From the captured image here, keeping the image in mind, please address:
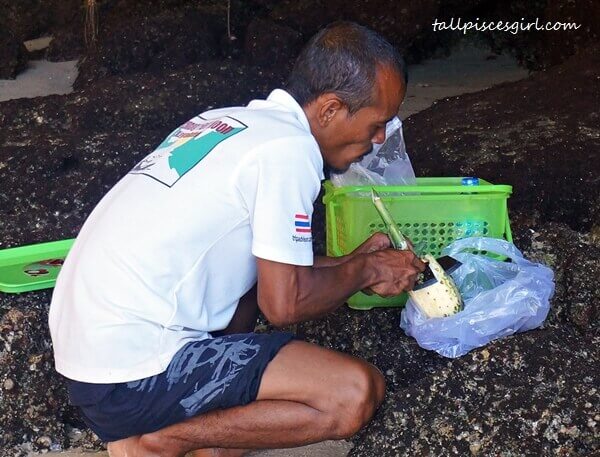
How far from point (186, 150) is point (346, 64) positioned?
0.44 metres

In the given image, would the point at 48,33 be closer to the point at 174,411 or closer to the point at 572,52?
the point at 572,52

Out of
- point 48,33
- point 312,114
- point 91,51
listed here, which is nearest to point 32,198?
point 312,114

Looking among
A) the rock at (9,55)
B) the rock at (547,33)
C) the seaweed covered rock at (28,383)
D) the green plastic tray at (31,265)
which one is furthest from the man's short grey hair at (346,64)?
the rock at (9,55)

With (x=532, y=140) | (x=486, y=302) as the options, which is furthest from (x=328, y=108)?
(x=532, y=140)

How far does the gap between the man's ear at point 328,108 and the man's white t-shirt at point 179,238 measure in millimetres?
100

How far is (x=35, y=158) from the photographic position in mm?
3486

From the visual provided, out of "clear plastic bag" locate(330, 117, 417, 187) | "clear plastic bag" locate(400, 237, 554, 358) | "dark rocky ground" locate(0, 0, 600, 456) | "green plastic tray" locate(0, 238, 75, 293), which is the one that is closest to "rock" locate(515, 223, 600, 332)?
"dark rocky ground" locate(0, 0, 600, 456)

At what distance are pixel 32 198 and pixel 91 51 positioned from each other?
2.42 meters

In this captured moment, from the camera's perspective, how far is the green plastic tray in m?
2.55

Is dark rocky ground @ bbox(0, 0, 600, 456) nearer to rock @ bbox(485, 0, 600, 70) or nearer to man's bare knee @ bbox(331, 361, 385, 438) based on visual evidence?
man's bare knee @ bbox(331, 361, 385, 438)

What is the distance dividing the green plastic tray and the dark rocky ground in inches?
2.4

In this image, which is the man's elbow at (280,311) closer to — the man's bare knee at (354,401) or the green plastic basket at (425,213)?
the man's bare knee at (354,401)

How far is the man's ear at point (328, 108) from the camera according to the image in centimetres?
212

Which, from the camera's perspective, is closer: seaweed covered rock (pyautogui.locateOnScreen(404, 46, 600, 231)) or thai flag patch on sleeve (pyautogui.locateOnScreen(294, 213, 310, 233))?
thai flag patch on sleeve (pyautogui.locateOnScreen(294, 213, 310, 233))
